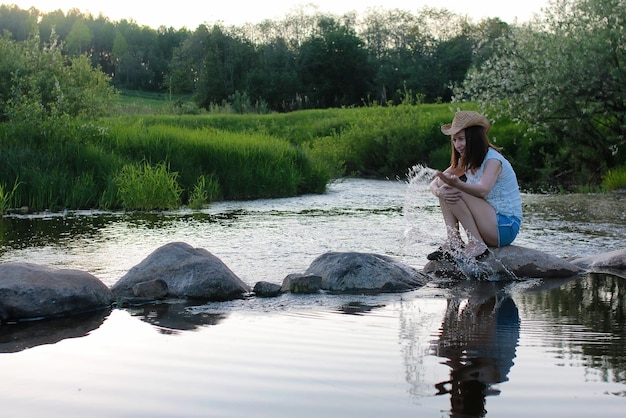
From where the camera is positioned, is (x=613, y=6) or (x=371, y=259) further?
(x=613, y=6)

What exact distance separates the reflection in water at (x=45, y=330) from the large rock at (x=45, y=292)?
0.12 m

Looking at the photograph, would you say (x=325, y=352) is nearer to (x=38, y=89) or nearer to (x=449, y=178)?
(x=449, y=178)

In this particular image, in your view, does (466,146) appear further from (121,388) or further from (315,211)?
(315,211)

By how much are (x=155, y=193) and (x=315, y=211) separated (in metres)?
3.04

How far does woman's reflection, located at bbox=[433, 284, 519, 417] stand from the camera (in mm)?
4188

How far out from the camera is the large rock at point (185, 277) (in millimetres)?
7172

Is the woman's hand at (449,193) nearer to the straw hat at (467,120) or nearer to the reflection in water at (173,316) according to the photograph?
the straw hat at (467,120)

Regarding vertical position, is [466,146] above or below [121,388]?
above

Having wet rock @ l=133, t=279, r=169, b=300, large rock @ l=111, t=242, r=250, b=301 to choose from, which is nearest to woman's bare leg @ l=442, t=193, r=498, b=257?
large rock @ l=111, t=242, r=250, b=301

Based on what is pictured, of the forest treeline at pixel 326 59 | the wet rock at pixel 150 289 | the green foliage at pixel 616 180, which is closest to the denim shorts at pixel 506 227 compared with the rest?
the wet rock at pixel 150 289

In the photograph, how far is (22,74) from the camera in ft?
62.4

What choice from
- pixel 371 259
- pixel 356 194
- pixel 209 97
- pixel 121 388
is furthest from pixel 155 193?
pixel 209 97

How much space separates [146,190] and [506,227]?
8607mm

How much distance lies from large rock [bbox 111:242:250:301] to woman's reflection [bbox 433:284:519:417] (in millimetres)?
1978
